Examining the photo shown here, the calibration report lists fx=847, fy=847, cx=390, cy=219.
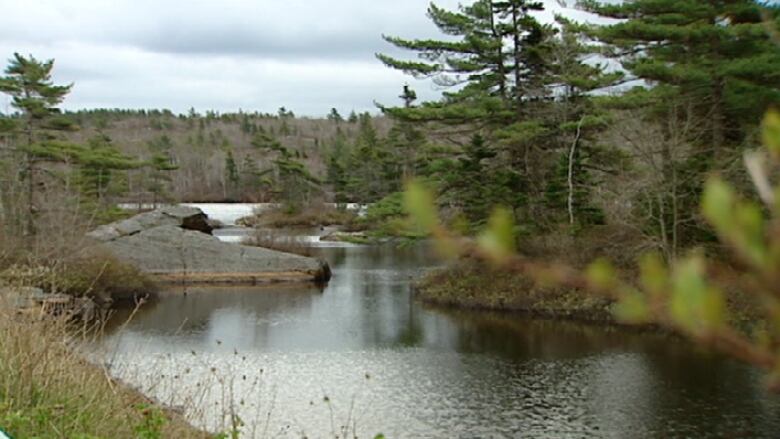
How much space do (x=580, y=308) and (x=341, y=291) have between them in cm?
741

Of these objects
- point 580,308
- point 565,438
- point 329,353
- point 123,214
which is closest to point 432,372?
point 329,353

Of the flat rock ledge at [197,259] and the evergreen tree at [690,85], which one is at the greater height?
the evergreen tree at [690,85]

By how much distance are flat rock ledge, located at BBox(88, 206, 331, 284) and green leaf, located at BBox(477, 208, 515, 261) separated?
26.7 m

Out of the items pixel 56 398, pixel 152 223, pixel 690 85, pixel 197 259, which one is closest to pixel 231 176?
pixel 152 223

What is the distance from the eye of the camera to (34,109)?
28.5 metres

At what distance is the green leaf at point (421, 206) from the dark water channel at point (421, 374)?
5.65 meters

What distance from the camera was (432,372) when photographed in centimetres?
1474

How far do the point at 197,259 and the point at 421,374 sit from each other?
51.9 ft

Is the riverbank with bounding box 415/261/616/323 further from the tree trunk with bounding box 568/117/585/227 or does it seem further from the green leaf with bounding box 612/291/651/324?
the green leaf with bounding box 612/291/651/324

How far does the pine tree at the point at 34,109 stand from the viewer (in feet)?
92.0

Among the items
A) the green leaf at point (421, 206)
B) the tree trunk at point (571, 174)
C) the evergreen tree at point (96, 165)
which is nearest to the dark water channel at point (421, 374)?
the tree trunk at point (571, 174)

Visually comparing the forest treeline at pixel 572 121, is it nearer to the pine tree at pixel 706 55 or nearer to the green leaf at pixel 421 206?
the pine tree at pixel 706 55

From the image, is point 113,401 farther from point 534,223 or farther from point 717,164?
point 534,223

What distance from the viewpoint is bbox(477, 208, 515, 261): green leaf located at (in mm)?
1266
